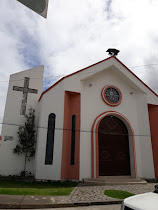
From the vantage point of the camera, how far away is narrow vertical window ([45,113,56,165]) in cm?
1067

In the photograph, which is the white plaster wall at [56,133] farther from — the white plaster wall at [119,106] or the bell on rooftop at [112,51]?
the bell on rooftop at [112,51]

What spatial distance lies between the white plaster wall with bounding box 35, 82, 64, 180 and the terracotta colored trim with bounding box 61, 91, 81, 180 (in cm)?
29

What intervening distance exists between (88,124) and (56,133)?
2.33 meters

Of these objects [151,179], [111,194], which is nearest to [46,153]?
[111,194]

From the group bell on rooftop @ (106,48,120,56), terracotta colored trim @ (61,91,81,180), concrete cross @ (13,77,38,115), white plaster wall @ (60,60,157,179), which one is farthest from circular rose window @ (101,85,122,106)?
concrete cross @ (13,77,38,115)

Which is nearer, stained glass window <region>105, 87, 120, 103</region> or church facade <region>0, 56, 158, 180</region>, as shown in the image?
church facade <region>0, 56, 158, 180</region>

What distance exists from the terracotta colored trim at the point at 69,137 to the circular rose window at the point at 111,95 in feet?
7.24

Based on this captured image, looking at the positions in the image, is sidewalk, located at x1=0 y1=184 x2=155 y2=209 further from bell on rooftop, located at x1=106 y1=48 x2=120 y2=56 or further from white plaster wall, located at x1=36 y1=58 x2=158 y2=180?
bell on rooftop, located at x1=106 y1=48 x2=120 y2=56

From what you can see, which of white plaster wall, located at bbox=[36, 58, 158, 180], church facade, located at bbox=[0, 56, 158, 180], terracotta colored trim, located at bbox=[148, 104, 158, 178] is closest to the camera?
white plaster wall, located at bbox=[36, 58, 158, 180]

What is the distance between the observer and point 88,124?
11.7 metres

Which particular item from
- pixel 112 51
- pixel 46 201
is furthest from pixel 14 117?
pixel 112 51

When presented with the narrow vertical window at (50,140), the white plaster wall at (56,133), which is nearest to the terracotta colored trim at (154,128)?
the white plaster wall at (56,133)

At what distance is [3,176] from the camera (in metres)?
11.5

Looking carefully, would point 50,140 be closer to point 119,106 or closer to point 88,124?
point 88,124
